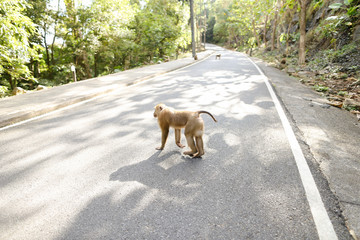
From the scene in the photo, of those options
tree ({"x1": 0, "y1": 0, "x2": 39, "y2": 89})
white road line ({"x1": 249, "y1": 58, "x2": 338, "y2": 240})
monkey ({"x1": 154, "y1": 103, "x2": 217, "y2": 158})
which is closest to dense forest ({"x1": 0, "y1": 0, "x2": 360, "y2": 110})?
tree ({"x1": 0, "y1": 0, "x2": 39, "y2": 89})

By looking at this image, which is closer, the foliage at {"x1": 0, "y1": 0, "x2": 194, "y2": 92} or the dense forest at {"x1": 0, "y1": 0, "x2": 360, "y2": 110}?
the dense forest at {"x1": 0, "y1": 0, "x2": 360, "y2": 110}

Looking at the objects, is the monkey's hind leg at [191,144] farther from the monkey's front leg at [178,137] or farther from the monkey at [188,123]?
the monkey's front leg at [178,137]

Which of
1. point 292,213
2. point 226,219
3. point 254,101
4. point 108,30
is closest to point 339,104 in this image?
point 254,101

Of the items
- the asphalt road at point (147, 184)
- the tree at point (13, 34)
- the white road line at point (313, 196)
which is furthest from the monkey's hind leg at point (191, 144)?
the tree at point (13, 34)

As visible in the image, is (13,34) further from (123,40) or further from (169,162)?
(123,40)

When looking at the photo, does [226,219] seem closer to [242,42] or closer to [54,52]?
[54,52]

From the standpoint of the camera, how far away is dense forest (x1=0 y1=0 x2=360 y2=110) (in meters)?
7.66

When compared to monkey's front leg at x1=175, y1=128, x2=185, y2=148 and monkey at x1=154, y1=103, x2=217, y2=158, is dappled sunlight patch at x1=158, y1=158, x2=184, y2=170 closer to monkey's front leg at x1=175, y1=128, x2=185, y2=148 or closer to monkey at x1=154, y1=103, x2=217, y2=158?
monkey at x1=154, y1=103, x2=217, y2=158

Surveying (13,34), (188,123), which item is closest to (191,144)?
(188,123)

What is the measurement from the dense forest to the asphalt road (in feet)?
11.2

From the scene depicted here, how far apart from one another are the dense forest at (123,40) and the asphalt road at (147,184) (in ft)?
11.2

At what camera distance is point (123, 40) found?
63.4 feet

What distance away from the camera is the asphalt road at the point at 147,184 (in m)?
1.93

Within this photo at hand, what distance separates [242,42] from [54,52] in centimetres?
5261
